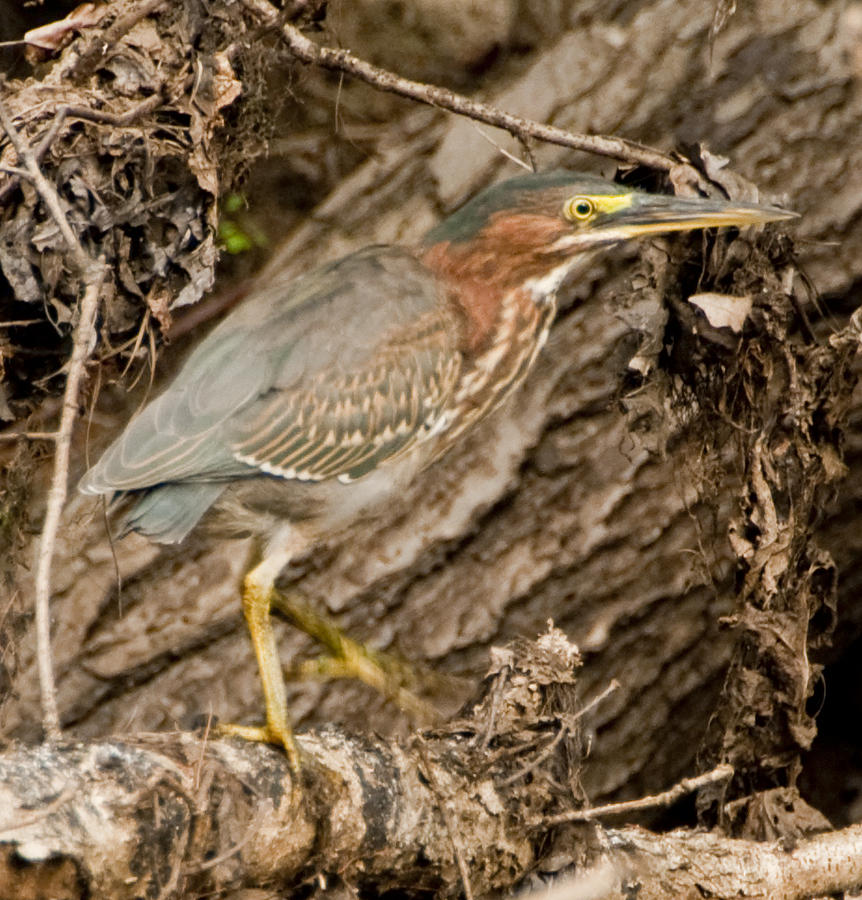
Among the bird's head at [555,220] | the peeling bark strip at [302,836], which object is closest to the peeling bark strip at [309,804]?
the peeling bark strip at [302,836]

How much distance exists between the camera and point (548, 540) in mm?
2781

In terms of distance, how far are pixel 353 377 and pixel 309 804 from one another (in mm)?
741

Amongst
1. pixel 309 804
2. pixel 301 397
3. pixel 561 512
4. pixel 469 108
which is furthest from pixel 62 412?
pixel 561 512

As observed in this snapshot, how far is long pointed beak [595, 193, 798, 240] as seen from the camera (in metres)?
2.23

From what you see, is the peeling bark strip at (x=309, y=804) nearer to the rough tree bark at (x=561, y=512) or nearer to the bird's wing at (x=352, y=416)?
the bird's wing at (x=352, y=416)

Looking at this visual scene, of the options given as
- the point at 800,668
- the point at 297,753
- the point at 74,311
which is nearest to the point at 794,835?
the point at 800,668

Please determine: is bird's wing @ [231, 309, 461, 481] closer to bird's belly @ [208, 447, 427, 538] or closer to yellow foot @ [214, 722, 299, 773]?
bird's belly @ [208, 447, 427, 538]

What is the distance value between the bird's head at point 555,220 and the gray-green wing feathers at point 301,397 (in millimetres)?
137

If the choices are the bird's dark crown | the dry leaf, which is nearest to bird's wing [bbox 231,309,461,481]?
the bird's dark crown

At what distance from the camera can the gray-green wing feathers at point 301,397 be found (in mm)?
2189

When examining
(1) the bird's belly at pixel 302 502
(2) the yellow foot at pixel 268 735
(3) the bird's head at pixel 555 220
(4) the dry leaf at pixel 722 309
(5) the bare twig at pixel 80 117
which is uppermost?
(5) the bare twig at pixel 80 117

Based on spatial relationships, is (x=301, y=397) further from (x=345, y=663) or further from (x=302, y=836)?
(x=302, y=836)

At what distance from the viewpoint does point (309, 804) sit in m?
1.90

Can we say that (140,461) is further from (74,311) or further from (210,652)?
(210,652)
